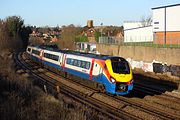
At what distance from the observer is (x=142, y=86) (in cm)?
2875

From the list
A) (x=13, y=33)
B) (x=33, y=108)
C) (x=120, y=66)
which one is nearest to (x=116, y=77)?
(x=120, y=66)

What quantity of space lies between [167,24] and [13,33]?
5128cm

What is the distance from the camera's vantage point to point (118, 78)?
22.4 metres

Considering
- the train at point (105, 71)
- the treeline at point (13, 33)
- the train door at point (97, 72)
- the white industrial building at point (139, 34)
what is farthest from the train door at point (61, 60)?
the treeline at point (13, 33)

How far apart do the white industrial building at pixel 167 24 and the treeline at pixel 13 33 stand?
46726mm

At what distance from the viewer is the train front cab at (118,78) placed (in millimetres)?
22297

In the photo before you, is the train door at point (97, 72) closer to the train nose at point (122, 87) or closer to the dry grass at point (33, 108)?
the train nose at point (122, 87)

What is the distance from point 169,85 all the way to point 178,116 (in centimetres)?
1242

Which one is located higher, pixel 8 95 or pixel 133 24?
pixel 133 24

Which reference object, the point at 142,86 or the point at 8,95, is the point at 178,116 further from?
the point at 142,86

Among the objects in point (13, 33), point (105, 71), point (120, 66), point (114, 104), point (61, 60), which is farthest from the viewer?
point (13, 33)

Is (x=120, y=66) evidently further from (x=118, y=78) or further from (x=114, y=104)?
(x=114, y=104)

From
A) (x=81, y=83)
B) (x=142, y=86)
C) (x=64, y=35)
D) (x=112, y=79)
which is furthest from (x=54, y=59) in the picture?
(x=64, y=35)

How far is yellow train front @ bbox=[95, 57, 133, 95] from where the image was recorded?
22312 millimetres
